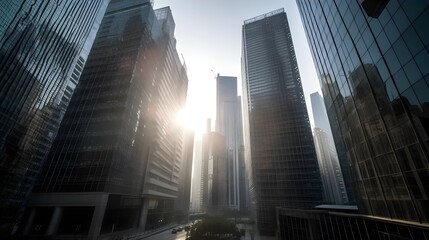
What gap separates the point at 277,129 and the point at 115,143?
207 feet

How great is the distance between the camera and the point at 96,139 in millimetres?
51344

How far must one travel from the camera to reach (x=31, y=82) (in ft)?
159

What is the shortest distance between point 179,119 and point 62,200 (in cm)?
7185

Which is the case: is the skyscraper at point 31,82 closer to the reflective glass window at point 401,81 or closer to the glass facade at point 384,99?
the glass facade at point 384,99

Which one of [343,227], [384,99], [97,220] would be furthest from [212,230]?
[384,99]

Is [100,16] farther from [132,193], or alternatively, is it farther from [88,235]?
[88,235]

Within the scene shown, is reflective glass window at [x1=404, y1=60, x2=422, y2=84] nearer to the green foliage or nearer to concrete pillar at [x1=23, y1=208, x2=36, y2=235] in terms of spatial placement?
the green foliage

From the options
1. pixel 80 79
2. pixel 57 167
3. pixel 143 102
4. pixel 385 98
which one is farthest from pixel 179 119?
pixel 385 98

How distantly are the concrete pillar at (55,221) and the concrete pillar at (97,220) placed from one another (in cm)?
883

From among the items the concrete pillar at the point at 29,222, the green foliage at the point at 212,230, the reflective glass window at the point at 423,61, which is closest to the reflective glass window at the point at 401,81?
the reflective glass window at the point at 423,61

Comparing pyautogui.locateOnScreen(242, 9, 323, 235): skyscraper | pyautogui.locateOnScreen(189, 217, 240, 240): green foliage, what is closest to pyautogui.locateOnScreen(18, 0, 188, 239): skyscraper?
pyautogui.locateOnScreen(189, 217, 240, 240): green foliage

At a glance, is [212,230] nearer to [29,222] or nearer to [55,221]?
[55,221]

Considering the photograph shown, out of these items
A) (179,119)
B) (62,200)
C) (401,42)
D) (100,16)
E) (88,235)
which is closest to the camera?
(401,42)

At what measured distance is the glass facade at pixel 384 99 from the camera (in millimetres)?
13281
